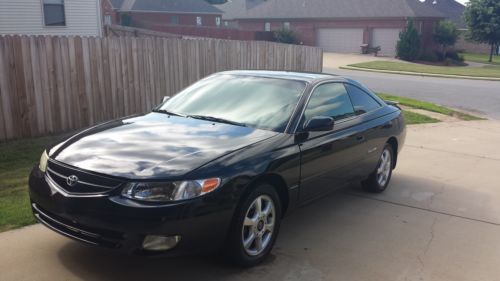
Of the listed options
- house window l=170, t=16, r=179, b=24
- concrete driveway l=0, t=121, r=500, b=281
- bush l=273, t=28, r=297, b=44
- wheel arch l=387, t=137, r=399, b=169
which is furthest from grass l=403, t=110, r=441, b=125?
house window l=170, t=16, r=179, b=24

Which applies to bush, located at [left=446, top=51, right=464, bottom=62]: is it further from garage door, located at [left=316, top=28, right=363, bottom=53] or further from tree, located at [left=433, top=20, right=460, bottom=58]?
garage door, located at [left=316, top=28, right=363, bottom=53]

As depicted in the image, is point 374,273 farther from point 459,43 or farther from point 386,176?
point 459,43

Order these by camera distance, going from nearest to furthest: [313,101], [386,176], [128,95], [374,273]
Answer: [374,273], [313,101], [386,176], [128,95]

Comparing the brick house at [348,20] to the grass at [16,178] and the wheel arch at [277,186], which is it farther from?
the wheel arch at [277,186]

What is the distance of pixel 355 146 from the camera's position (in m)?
5.64

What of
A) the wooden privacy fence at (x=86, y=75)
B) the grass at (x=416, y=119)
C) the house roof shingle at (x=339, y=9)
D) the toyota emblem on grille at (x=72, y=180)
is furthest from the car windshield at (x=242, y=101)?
Answer: the house roof shingle at (x=339, y=9)

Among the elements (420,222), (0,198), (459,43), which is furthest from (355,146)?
(459,43)

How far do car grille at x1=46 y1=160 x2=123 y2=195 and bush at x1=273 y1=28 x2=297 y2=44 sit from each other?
45.0 m

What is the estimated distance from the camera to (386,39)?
4553 centimetres

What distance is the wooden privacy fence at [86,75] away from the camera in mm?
8078

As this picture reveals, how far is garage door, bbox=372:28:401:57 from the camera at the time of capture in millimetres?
44781

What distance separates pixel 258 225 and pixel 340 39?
1814 inches

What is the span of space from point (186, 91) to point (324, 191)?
6.13 feet

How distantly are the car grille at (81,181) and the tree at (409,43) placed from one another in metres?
39.6
